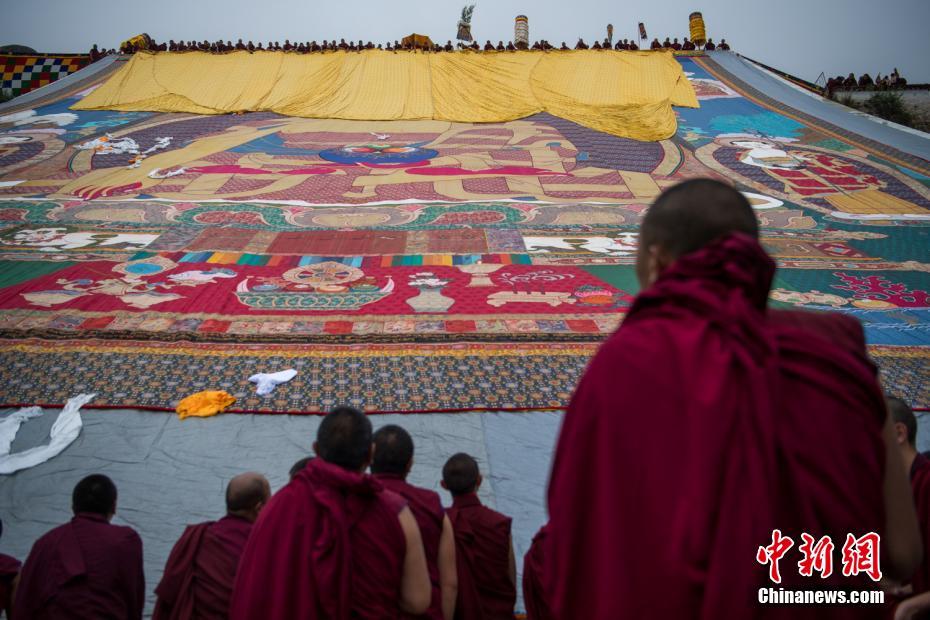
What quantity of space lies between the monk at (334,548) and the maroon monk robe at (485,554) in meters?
0.49

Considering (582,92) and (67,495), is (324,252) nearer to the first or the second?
(67,495)

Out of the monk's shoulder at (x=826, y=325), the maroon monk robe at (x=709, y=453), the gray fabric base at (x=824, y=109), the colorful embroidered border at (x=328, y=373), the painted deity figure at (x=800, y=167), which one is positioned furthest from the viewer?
the gray fabric base at (x=824, y=109)

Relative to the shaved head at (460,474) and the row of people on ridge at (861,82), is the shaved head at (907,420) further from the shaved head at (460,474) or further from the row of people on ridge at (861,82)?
the row of people on ridge at (861,82)

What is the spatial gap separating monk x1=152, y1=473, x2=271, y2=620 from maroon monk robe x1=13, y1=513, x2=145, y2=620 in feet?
0.48

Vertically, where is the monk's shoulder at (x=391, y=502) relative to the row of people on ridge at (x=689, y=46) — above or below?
below

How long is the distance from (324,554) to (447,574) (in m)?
0.39

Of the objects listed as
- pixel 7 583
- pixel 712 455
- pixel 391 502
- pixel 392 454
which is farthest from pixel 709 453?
pixel 7 583

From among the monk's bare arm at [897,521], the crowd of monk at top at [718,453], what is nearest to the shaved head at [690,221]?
the crowd of monk at top at [718,453]

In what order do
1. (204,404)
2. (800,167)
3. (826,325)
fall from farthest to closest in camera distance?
1. (800,167)
2. (204,404)
3. (826,325)

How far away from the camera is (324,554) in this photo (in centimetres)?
158

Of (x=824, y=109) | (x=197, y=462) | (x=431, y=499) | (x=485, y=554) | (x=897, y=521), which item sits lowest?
(x=197, y=462)

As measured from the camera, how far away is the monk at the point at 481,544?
2156 millimetres

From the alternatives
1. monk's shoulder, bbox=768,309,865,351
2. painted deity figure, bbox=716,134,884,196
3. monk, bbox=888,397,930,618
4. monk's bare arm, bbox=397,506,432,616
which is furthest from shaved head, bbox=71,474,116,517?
painted deity figure, bbox=716,134,884,196

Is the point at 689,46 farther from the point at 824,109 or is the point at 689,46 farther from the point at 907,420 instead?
the point at 907,420
